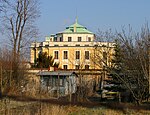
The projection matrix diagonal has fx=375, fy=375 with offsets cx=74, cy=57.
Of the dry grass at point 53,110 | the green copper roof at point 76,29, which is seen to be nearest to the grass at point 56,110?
the dry grass at point 53,110

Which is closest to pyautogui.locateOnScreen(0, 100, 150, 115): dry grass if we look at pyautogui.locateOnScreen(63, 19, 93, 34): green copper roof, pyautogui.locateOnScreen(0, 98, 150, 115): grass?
pyautogui.locateOnScreen(0, 98, 150, 115): grass

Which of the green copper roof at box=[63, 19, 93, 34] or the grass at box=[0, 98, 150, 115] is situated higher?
the green copper roof at box=[63, 19, 93, 34]

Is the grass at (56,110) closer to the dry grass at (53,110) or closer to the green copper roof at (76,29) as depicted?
the dry grass at (53,110)

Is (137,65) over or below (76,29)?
below

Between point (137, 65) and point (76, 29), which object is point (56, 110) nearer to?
point (137, 65)

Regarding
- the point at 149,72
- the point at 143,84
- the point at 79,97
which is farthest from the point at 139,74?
the point at 79,97

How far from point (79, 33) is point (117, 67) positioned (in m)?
66.9

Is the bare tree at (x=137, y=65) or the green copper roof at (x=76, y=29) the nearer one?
the bare tree at (x=137, y=65)

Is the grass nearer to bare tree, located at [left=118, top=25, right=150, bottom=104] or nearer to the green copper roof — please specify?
bare tree, located at [left=118, top=25, right=150, bottom=104]

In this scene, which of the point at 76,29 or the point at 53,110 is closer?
the point at 53,110

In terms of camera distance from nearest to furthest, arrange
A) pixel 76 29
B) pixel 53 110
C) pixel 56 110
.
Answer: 1. pixel 53 110
2. pixel 56 110
3. pixel 76 29

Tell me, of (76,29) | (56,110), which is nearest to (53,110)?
(56,110)

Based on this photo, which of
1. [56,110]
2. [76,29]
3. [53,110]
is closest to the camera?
[53,110]

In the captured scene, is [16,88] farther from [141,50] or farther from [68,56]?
[68,56]
